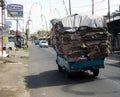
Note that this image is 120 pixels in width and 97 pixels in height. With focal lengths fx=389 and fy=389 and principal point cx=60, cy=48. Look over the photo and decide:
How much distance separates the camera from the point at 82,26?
20.5m

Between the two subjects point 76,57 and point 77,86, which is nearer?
point 77,86

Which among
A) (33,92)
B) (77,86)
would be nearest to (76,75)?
(77,86)

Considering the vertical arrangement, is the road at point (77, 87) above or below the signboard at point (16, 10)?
below

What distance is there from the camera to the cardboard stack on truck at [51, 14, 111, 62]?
781 inches

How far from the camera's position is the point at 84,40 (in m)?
20.0

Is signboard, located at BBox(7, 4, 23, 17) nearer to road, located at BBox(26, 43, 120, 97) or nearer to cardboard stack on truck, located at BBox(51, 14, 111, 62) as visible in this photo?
cardboard stack on truck, located at BBox(51, 14, 111, 62)

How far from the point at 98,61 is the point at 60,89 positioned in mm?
3876

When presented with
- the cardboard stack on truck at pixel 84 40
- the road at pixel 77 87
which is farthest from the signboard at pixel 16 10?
the road at pixel 77 87

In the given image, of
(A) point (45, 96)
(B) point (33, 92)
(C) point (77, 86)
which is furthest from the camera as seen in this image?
(C) point (77, 86)

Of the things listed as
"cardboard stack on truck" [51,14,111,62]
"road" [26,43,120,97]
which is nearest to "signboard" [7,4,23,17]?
"cardboard stack on truck" [51,14,111,62]

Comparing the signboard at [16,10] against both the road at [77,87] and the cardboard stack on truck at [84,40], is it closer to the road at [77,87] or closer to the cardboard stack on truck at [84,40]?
the cardboard stack on truck at [84,40]

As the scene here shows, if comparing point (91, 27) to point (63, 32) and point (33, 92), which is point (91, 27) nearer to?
point (63, 32)

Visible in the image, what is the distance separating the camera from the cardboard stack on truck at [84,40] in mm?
19828

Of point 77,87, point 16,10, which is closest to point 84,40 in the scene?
point 77,87
